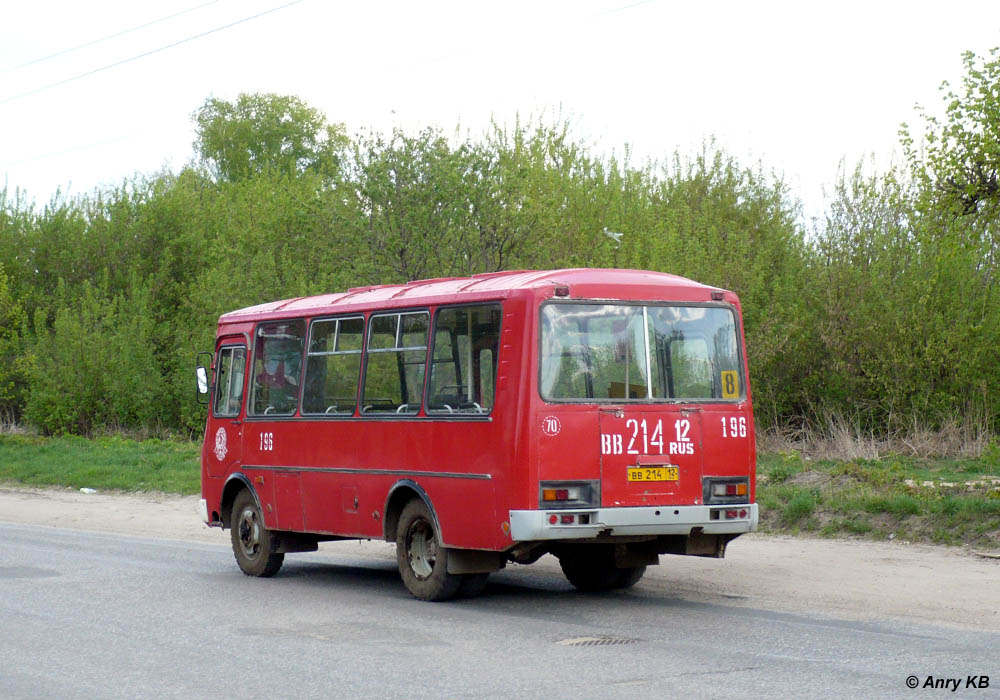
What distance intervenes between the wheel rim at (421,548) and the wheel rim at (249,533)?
3030 millimetres

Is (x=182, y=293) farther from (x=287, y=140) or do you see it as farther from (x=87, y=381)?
(x=287, y=140)

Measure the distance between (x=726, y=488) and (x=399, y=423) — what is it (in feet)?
10.2

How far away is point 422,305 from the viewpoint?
12273mm

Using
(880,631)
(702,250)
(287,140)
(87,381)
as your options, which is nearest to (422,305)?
(880,631)

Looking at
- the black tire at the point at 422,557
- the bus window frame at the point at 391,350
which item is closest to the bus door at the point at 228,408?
the bus window frame at the point at 391,350

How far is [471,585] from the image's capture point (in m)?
11.9

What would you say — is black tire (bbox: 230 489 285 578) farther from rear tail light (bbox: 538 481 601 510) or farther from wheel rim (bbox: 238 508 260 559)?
rear tail light (bbox: 538 481 601 510)

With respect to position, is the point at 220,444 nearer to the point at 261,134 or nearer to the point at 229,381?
the point at 229,381

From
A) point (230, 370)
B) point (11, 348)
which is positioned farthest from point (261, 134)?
point (230, 370)

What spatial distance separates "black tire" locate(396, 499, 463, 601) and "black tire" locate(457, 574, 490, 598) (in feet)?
0.16

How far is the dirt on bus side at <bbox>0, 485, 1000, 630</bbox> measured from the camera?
1117cm

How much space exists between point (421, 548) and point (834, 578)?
4144mm

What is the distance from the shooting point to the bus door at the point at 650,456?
1105cm

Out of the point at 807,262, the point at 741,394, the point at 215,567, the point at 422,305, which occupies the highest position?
the point at 807,262
